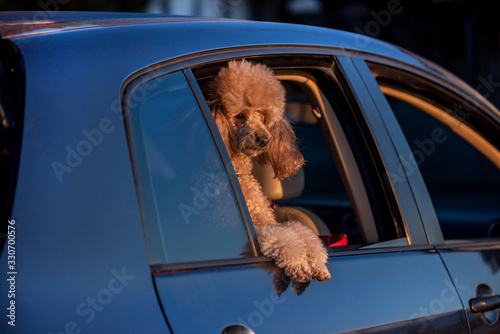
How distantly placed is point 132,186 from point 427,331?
1172mm

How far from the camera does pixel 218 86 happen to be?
244cm

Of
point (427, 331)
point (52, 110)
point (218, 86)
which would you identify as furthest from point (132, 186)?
point (427, 331)

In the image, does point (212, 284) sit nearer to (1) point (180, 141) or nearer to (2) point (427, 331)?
(1) point (180, 141)

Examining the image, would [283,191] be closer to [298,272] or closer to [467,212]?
[298,272]

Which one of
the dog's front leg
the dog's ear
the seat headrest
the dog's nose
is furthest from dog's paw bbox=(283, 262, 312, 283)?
the seat headrest

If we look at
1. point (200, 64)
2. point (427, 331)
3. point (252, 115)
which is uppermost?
point (252, 115)

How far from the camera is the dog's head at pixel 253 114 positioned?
2432 mm

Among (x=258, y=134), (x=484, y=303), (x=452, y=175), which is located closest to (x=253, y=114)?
(x=258, y=134)

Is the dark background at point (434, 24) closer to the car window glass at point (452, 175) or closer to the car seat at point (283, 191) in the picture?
the car window glass at point (452, 175)

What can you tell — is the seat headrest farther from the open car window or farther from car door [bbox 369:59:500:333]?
car door [bbox 369:59:500:333]

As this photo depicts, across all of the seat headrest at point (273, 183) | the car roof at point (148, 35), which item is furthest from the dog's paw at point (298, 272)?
the seat headrest at point (273, 183)

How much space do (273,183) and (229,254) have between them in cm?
115

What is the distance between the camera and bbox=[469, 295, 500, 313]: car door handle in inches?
92.0

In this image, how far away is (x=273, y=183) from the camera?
113 inches
